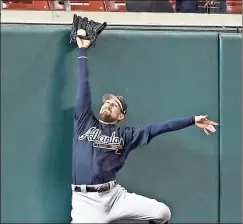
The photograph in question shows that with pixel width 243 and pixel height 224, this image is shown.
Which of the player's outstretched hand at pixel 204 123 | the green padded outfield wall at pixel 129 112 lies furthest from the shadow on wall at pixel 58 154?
the player's outstretched hand at pixel 204 123

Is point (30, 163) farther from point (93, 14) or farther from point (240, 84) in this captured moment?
point (240, 84)

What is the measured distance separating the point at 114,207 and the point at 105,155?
13cm

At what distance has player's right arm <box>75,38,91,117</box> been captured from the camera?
4.14 ft

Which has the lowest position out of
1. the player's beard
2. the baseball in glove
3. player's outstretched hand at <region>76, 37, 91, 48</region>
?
the player's beard

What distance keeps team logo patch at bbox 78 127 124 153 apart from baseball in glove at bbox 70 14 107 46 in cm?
22

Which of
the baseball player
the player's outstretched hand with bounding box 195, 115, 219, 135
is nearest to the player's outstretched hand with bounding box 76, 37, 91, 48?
the baseball player

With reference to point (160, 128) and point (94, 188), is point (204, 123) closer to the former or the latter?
point (160, 128)

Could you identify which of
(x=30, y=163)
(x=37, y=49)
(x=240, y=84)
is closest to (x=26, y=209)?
(x=30, y=163)

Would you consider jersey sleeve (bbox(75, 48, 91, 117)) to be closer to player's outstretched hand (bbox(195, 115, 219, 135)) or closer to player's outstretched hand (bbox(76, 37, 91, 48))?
player's outstretched hand (bbox(76, 37, 91, 48))

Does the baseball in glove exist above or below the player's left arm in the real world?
above

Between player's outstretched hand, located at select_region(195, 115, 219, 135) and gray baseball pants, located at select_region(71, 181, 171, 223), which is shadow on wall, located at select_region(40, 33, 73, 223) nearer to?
gray baseball pants, located at select_region(71, 181, 171, 223)

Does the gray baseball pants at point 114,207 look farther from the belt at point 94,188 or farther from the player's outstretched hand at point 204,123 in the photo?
the player's outstretched hand at point 204,123

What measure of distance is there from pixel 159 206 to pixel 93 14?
0.52m

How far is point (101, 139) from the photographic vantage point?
Result: 4.12 feet
